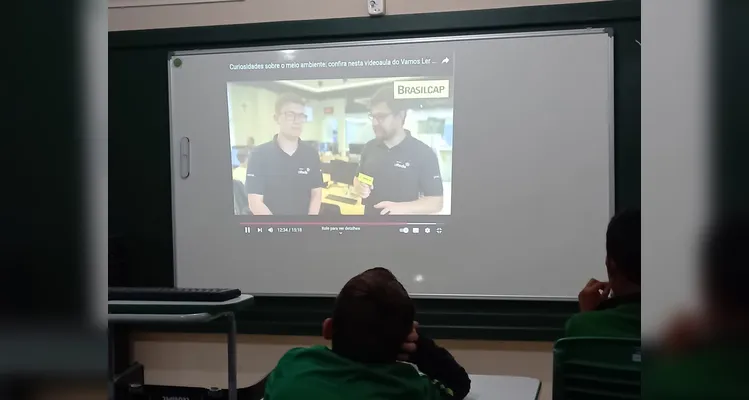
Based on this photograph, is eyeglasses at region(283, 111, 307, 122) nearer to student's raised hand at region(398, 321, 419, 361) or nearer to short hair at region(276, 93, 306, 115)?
short hair at region(276, 93, 306, 115)

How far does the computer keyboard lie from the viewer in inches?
31.5

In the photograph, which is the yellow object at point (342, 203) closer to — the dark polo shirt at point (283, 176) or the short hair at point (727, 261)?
the dark polo shirt at point (283, 176)

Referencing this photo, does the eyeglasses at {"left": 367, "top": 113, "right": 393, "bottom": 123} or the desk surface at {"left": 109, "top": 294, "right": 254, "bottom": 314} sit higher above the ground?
the eyeglasses at {"left": 367, "top": 113, "right": 393, "bottom": 123}

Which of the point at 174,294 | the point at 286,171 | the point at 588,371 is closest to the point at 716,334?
the point at 174,294

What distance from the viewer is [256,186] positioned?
270 cm

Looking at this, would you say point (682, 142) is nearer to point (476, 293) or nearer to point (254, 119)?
point (476, 293)

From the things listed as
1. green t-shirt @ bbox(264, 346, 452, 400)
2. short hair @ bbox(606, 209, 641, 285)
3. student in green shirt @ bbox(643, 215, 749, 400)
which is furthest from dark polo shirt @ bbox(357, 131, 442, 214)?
student in green shirt @ bbox(643, 215, 749, 400)

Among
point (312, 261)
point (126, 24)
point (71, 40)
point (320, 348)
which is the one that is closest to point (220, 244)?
point (312, 261)

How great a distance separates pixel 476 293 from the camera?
2531mm

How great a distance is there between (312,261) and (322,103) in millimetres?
667

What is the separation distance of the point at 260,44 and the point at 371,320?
5.97ft

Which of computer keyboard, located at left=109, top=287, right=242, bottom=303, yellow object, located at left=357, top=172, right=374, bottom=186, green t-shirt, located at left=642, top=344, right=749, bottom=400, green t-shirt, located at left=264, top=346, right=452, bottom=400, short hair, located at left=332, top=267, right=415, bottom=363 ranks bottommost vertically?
green t-shirt, located at left=264, top=346, right=452, bottom=400

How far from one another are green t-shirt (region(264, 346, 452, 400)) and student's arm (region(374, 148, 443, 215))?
146cm

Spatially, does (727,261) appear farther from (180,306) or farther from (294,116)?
(294,116)
